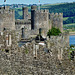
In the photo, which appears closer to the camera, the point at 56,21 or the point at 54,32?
the point at 54,32

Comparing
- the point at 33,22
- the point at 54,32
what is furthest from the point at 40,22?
the point at 54,32

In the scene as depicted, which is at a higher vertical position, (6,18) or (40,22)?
(6,18)

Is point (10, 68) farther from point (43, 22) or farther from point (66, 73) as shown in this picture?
point (43, 22)

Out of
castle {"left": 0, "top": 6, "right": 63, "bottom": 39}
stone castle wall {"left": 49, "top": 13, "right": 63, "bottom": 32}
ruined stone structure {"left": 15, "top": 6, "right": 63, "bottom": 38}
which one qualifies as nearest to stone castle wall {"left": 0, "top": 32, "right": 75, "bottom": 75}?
castle {"left": 0, "top": 6, "right": 63, "bottom": 39}

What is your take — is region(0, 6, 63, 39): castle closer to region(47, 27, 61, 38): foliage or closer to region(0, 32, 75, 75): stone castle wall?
region(47, 27, 61, 38): foliage

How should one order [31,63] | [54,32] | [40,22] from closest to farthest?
[31,63] → [54,32] → [40,22]

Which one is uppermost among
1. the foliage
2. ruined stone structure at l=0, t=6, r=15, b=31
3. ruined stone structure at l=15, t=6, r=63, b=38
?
ruined stone structure at l=0, t=6, r=15, b=31

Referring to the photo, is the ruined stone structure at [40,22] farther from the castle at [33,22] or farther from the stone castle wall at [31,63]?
the stone castle wall at [31,63]

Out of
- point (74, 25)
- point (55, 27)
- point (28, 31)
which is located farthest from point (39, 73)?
point (74, 25)

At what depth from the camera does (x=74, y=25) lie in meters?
194

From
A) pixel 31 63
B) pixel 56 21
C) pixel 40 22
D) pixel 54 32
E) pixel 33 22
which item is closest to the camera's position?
pixel 31 63

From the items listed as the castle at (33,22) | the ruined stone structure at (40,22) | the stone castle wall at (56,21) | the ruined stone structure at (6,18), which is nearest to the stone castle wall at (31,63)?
the castle at (33,22)

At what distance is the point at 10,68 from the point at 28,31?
39.5 meters

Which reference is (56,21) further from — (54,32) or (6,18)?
(6,18)
